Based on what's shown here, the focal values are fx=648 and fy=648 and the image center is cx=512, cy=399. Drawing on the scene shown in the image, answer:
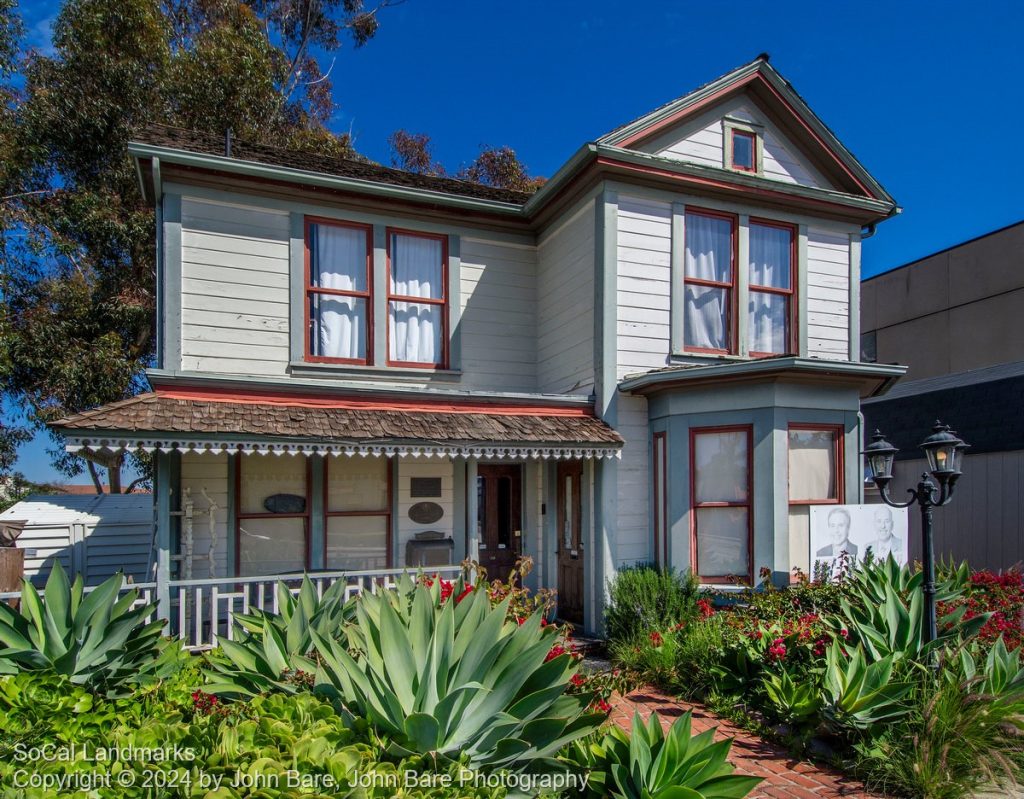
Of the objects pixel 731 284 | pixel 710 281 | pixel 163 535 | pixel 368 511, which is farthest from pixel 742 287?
pixel 163 535

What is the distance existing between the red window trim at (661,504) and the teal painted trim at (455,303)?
3413 millimetres

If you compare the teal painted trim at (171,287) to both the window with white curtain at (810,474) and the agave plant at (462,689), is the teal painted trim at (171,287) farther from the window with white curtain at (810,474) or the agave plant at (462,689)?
the window with white curtain at (810,474)

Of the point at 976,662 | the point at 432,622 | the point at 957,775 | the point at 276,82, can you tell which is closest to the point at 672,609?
the point at 976,662

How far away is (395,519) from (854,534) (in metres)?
6.37

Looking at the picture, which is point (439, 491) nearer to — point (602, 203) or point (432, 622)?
point (602, 203)

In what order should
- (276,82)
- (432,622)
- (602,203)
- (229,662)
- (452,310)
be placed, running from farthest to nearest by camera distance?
(276,82) < (452,310) < (602,203) < (229,662) < (432,622)

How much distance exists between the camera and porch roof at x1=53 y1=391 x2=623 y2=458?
7.00 meters

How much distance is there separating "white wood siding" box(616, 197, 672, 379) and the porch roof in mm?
1207

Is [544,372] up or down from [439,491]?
up

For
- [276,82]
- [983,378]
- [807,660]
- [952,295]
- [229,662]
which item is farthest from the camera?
[276,82]

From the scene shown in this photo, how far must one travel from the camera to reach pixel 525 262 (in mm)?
11258

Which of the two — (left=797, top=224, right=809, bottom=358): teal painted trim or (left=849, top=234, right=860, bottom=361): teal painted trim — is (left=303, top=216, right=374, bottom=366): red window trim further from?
(left=849, top=234, right=860, bottom=361): teal painted trim

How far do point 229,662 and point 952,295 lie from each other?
17110 millimetres

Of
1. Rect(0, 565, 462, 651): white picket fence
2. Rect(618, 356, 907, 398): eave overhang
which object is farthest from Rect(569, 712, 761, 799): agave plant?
Rect(618, 356, 907, 398): eave overhang
